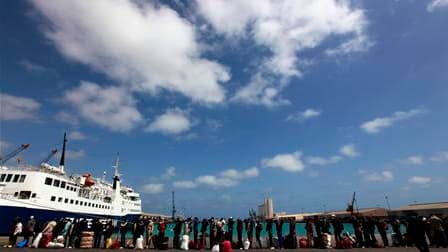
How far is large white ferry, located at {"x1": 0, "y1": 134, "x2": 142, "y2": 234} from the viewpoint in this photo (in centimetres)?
3384

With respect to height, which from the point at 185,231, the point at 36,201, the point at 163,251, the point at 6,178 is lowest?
the point at 163,251

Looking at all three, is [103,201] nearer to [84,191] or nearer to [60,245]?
[84,191]

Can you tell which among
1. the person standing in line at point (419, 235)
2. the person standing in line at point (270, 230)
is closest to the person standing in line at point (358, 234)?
the person standing in line at point (270, 230)

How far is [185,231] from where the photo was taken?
17.7m

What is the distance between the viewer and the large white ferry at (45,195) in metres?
33.8

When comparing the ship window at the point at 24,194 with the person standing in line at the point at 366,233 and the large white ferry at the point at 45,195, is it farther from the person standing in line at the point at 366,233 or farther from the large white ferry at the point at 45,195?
the person standing in line at the point at 366,233

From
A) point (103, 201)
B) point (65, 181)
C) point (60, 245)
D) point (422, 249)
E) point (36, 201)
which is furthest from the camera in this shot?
point (103, 201)

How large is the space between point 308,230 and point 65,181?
39665mm

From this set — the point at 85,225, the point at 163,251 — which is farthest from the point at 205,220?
the point at 85,225

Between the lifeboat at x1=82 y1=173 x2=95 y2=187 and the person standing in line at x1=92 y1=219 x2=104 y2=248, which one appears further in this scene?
the lifeboat at x1=82 y1=173 x2=95 y2=187

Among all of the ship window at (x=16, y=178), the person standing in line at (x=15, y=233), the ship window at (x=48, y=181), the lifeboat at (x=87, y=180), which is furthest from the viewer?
the lifeboat at (x=87, y=180)

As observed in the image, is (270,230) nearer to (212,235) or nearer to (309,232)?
(309,232)

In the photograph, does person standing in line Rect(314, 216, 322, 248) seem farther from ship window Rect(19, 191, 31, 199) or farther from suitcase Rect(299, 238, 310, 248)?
ship window Rect(19, 191, 31, 199)

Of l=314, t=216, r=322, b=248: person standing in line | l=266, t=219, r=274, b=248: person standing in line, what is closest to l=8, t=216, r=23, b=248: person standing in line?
l=266, t=219, r=274, b=248: person standing in line
